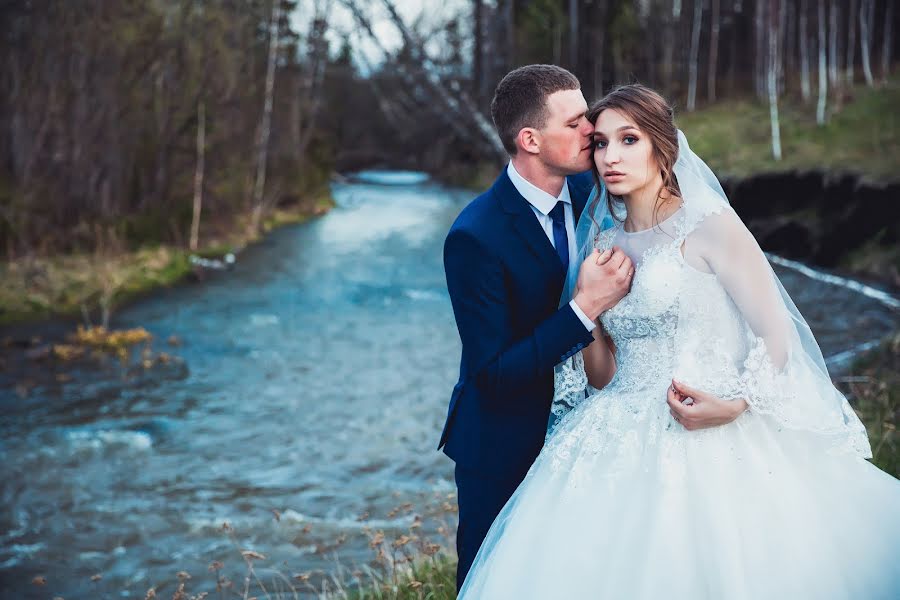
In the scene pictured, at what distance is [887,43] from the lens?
22.8m

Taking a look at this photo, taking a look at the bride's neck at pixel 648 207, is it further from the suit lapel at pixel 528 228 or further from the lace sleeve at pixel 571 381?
the suit lapel at pixel 528 228

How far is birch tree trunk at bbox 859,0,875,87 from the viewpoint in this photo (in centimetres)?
2147

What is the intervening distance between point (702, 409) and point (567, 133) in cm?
92

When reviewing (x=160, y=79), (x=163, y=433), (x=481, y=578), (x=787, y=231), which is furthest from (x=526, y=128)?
(x=160, y=79)

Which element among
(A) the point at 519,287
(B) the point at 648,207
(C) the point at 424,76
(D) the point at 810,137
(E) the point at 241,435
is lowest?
(E) the point at 241,435

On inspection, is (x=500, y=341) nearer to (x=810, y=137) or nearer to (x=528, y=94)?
(x=528, y=94)

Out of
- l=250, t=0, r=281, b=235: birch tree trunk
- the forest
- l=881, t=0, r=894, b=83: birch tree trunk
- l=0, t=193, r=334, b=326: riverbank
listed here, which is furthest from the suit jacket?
l=881, t=0, r=894, b=83: birch tree trunk

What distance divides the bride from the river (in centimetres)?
180

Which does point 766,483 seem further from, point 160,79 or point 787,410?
point 160,79

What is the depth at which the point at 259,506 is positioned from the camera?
7348mm

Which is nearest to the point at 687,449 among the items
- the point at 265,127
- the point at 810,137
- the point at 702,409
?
the point at 702,409

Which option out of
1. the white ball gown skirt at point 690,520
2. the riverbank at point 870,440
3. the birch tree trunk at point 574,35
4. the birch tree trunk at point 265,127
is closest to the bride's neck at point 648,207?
the white ball gown skirt at point 690,520

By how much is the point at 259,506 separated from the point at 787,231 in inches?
453

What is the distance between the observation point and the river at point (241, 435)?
21.4 feet
